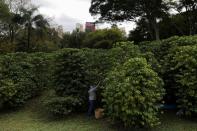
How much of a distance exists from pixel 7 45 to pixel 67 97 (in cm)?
2278

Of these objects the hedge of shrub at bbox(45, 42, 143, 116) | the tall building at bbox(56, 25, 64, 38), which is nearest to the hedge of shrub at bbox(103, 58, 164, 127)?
the hedge of shrub at bbox(45, 42, 143, 116)

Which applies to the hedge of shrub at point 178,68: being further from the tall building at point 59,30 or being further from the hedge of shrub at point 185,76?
the tall building at point 59,30

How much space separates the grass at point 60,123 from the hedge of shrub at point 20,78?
1.82ft

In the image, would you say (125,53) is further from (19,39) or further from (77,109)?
(19,39)

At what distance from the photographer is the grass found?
9702 millimetres

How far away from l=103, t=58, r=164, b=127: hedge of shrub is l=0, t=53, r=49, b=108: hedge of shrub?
14.5 ft

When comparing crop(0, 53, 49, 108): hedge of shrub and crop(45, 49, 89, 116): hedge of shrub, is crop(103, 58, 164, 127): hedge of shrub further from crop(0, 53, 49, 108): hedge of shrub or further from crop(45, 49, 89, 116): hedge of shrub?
crop(0, 53, 49, 108): hedge of shrub

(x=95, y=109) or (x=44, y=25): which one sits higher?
(x=44, y=25)

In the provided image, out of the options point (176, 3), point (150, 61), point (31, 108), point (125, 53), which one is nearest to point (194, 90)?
point (150, 61)

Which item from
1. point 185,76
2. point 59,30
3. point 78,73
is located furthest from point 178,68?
point 59,30

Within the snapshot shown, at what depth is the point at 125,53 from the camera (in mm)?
10773

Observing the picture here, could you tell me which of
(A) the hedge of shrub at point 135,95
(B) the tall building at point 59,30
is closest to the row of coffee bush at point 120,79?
(A) the hedge of shrub at point 135,95

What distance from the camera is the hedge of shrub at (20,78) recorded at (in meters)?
12.6

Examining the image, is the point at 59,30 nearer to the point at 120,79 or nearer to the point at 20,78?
the point at 20,78
